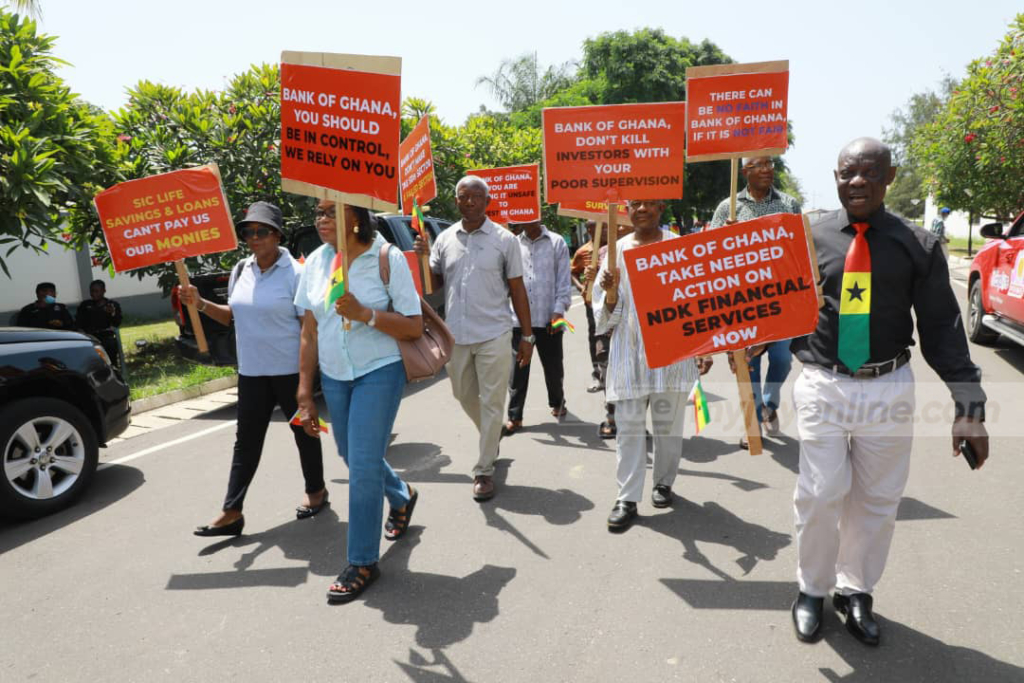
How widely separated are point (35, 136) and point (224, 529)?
17.7ft

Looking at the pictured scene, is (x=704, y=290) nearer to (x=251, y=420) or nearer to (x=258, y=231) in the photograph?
(x=258, y=231)

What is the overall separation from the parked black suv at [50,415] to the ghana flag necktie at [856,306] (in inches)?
176

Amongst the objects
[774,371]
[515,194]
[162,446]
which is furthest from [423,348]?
[515,194]

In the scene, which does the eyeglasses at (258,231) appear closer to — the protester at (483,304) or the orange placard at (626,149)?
the protester at (483,304)

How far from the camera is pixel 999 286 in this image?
27.3 feet

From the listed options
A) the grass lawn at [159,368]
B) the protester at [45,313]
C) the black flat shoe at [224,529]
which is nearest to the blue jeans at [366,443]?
the black flat shoe at [224,529]

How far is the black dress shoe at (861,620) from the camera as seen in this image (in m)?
2.87

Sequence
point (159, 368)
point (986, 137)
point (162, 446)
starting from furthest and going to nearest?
point (986, 137), point (159, 368), point (162, 446)

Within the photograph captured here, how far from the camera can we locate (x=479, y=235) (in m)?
4.72

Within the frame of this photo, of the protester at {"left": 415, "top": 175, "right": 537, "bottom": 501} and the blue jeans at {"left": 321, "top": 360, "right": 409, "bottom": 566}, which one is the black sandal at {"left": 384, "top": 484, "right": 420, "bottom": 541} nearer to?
the blue jeans at {"left": 321, "top": 360, "right": 409, "bottom": 566}

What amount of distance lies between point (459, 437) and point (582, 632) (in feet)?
10.2

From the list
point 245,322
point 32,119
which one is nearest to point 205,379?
point 32,119

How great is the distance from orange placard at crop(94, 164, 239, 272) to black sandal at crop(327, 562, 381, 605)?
7.10 ft

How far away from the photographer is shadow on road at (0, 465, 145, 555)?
4.28 meters
